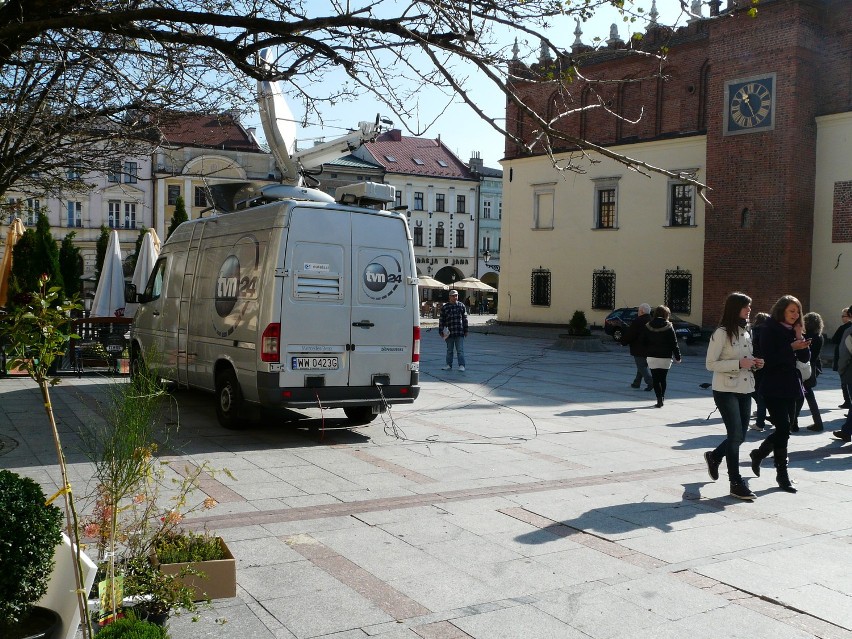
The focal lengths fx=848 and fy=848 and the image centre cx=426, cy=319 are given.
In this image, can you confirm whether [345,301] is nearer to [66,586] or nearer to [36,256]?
[66,586]

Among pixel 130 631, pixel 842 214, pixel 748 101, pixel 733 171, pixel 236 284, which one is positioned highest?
pixel 748 101

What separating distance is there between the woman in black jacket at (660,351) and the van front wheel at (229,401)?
24.6 feet

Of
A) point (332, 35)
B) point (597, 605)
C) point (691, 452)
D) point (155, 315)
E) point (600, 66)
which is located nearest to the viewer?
point (597, 605)

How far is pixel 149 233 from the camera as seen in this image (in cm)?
1975

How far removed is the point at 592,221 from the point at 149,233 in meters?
26.1

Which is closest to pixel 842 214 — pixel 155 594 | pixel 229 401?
pixel 229 401

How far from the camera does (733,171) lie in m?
33.4

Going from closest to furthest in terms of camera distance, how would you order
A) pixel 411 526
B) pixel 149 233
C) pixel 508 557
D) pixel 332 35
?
pixel 508 557 → pixel 411 526 → pixel 332 35 → pixel 149 233

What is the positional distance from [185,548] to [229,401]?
20.0 feet

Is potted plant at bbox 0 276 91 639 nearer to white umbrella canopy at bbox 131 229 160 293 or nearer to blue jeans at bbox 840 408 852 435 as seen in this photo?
blue jeans at bbox 840 408 852 435

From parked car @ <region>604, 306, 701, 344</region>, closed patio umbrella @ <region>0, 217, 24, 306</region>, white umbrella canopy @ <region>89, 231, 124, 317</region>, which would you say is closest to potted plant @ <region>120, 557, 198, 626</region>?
white umbrella canopy @ <region>89, 231, 124, 317</region>

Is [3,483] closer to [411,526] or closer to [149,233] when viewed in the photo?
[411,526]

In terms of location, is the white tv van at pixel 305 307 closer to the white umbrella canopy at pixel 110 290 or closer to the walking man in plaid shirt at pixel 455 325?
the walking man in plaid shirt at pixel 455 325

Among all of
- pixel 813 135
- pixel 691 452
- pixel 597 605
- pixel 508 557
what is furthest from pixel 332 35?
pixel 813 135
